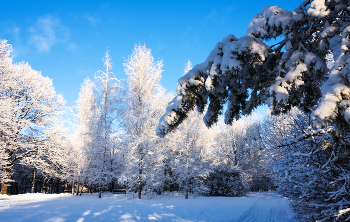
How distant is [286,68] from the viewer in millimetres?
2723

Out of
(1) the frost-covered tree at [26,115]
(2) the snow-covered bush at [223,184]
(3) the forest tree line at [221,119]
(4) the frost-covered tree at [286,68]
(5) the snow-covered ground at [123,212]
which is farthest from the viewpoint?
(2) the snow-covered bush at [223,184]

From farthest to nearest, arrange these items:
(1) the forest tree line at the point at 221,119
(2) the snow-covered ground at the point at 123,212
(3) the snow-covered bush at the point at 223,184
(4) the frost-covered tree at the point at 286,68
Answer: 1. (3) the snow-covered bush at the point at 223,184
2. (2) the snow-covered ground at the point at 123,212
3. (1) the forest tree line at the point at 221,119
4. (4) the frost-covered tree at the point at 286,68

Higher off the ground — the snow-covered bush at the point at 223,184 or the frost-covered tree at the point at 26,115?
the frost-covered tree at the point at 26,115

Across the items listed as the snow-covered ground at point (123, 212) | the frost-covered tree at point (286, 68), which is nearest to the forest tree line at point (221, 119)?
the frost-covered tree at point (286, 68)

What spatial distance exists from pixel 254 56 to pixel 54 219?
→ 23.5 feet

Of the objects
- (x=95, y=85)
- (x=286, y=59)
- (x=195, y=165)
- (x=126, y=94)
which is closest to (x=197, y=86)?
(x=286, y=59)

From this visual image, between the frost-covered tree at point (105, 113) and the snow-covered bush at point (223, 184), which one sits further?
the snow-covered bush at point (223, 184)

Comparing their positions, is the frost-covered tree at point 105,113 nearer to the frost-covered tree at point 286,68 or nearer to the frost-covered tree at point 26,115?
the frost-covered tree at point 26,115

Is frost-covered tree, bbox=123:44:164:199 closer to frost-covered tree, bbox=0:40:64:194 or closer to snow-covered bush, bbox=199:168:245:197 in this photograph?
frost-covered tree, bbox=0:40:64:194

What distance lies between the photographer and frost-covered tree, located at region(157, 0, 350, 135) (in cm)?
198

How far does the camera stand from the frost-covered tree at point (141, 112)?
42.4 ft

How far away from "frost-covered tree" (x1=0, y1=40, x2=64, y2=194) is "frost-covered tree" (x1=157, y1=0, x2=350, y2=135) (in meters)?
14.3

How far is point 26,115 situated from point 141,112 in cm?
969

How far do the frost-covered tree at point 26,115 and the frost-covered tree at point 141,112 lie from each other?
687 cm
